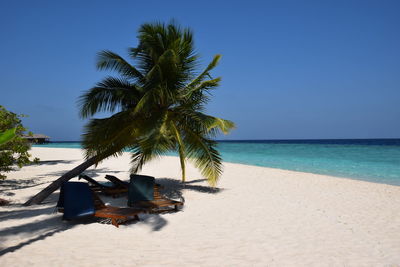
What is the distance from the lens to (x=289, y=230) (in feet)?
16.9

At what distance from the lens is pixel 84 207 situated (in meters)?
5.30

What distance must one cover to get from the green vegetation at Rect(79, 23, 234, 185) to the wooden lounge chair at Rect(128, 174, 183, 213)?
0.81 meters

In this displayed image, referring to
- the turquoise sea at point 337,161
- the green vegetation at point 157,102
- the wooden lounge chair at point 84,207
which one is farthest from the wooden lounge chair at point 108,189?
the turquoise sea at point 337,161

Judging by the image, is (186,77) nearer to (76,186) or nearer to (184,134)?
(184,134)

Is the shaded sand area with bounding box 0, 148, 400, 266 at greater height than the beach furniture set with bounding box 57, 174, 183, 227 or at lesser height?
lesser

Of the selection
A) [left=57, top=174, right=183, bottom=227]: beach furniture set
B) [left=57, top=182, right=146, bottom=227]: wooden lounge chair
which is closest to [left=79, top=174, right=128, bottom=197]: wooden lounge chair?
[left=57, top=174, right=183, bottom=227]: beach furniture set

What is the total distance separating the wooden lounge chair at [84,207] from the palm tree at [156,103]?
5.92ft

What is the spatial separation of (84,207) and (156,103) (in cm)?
361

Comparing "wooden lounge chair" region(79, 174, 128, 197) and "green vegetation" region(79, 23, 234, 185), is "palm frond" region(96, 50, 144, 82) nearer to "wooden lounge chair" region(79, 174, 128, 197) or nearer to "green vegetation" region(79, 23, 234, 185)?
"green vegetation" region(79, 23, 234, 185)

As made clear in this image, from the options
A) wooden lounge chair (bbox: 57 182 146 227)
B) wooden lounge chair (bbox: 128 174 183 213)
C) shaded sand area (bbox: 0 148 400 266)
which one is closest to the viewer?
shaded sand area (bbox: 0 148 400 266)

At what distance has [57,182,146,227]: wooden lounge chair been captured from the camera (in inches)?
203

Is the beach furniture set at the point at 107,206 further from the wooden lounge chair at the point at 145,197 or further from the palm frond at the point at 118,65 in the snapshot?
the palm frond at the point at 118,65

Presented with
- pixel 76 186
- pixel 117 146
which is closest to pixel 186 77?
pixel 117 146

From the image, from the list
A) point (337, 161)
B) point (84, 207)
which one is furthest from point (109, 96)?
point (337, 161)
